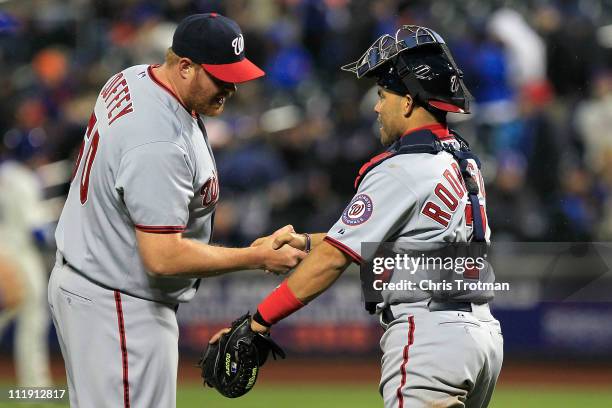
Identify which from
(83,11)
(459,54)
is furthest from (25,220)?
(459,54)

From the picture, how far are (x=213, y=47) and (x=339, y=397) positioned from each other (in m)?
5.29

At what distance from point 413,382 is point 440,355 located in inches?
5.8

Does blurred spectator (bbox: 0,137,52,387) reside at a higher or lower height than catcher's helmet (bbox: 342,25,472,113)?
lower

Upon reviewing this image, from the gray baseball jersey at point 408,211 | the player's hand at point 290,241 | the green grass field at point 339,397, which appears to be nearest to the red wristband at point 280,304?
the gray baseball jersey at point 408,211

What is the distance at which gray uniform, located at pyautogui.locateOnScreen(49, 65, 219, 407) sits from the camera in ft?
13.4

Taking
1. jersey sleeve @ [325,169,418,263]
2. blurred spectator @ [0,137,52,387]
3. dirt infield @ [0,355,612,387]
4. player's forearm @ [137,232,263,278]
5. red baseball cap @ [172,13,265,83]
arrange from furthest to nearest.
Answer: dirt infield @ [0,355,612,387] < blurred spectator @ [0,137,52,387] < red baseball cap @ [172,13,265,83] < player's forearm @ [137,232,263,278] < jersey sleeve @ [325,169,418,263]

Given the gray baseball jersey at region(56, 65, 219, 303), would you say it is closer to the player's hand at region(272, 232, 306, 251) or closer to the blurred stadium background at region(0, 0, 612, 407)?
the player's hand at region(272, 232, 306, 251)

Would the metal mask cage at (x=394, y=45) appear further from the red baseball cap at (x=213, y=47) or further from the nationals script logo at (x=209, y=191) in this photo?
the nationals script logo at (x=209, y=191)

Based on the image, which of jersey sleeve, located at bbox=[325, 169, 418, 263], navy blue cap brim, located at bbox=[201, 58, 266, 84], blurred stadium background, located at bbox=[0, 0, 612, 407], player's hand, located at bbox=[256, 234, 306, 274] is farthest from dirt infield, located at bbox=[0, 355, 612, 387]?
jersey sleeve, located at bbox=[325, 169, 418, 263]

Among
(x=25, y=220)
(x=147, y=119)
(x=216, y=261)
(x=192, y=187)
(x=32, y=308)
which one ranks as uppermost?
(x=147, y=119)

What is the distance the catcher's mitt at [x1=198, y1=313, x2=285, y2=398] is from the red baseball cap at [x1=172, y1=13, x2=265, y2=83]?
1055 mm

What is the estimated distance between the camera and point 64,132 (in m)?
9.21

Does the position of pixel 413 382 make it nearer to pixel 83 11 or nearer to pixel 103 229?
pixel 103 229

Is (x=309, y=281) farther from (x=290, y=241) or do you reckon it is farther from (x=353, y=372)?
(x=353, y=372)
